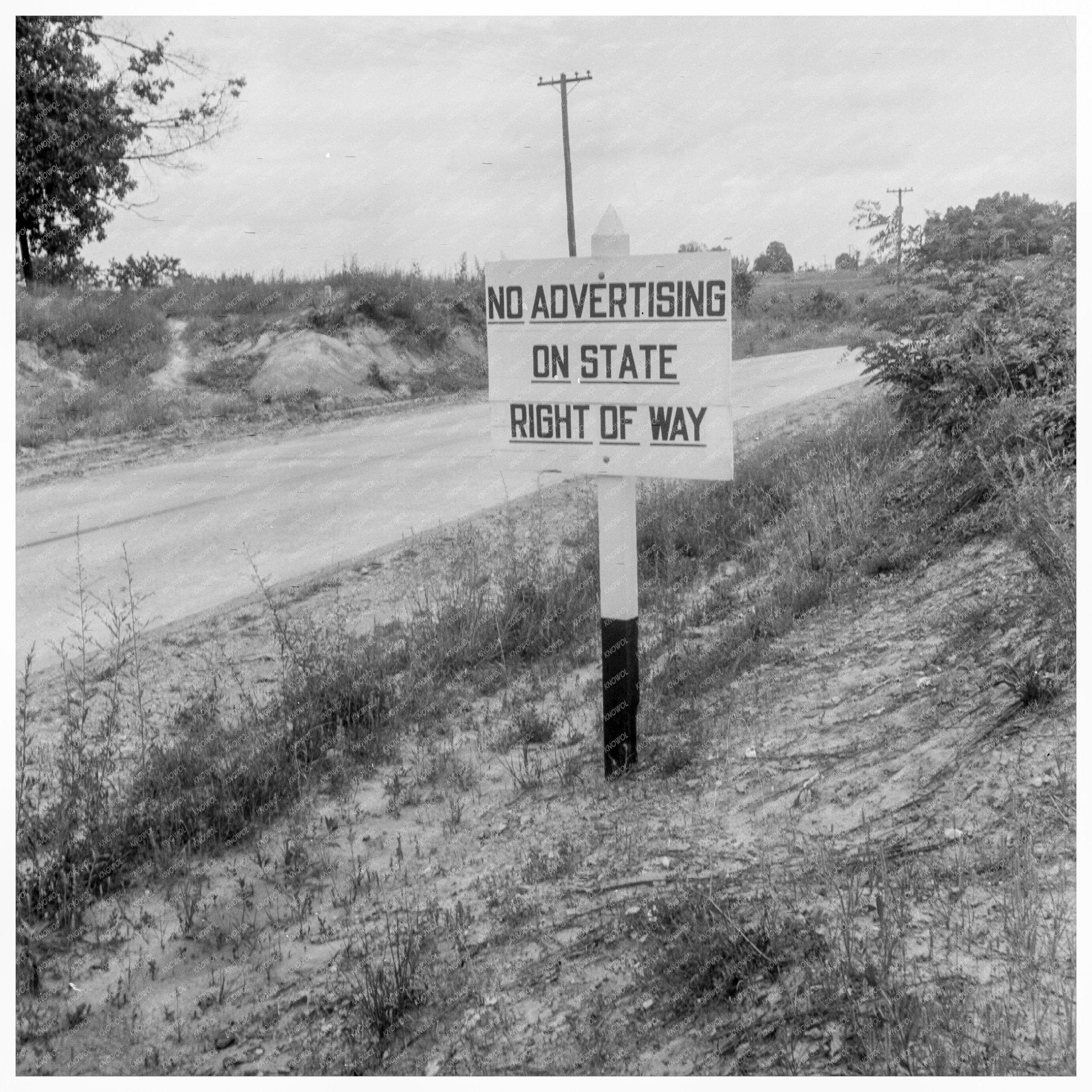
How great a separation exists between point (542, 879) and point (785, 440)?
7.89m

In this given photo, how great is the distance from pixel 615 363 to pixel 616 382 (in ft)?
0.24

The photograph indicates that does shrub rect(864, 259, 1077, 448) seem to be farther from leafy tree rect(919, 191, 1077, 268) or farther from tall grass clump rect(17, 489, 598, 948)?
tall grass clump rect(17, 489, 598, 948)

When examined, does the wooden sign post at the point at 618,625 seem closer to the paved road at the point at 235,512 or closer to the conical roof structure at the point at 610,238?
the conical roof structure at the point at 610,238

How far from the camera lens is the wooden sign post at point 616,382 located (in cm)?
404

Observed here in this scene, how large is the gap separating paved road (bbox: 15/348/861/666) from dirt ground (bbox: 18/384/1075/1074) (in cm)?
256

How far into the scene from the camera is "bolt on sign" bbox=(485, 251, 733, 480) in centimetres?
404

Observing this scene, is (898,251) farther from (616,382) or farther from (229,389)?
(229,389)

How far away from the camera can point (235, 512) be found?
9539 millimetres

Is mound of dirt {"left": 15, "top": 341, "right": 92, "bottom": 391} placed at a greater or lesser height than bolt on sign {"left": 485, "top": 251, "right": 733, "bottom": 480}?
greater

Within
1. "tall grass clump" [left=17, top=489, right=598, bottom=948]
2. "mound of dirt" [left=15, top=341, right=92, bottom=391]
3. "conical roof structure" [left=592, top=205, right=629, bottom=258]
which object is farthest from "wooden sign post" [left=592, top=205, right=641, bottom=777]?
"mound of dirt" [left=15, top=341, right=92, bottom=391]

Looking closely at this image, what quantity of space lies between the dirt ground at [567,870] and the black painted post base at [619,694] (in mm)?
135

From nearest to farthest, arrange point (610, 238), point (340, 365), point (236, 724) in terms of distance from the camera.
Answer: point (610, 238), point (236, 724), point (340, 365)

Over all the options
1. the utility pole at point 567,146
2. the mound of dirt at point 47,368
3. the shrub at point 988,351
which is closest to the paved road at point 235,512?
the shrub at point 988,351

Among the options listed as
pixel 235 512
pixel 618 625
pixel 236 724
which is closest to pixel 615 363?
pixel 618 625
